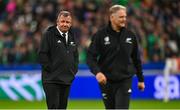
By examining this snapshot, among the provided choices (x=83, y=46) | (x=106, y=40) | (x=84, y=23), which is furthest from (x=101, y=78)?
(x=84, y=23)

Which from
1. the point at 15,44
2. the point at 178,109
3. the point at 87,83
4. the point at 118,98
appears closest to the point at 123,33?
the point at 118,98

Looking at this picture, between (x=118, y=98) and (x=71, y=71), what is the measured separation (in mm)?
1309

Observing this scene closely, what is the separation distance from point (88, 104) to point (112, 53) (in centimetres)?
929

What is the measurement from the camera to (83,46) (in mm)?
24125

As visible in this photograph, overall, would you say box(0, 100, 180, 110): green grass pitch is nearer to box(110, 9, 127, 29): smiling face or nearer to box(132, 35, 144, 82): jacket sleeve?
box(132, 35, 144, 82): jacket sleeve

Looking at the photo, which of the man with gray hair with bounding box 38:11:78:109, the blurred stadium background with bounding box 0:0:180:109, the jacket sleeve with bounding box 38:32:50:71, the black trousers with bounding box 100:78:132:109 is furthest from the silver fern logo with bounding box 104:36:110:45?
the blurred stadium background with bounding box 0:0:180:109

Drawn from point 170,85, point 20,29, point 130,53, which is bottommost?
point 170,85

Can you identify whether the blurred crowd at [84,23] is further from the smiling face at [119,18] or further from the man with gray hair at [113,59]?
the smiling face at [119,18]

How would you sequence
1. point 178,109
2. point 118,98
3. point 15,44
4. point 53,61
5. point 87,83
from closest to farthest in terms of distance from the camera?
point 118,98
point 53,61
point 178,109
point 87,83
point 15,44

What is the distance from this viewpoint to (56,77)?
39.2 ft

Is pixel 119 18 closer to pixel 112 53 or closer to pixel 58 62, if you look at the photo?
pixel 112 53

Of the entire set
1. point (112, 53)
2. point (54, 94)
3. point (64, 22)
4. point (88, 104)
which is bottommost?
point (88, 104)

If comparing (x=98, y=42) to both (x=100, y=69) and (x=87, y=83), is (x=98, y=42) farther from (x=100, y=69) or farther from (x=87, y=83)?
(x=87, y=83)

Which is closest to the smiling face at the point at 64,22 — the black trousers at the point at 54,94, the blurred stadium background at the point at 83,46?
the black trousers at the point at 54,94
